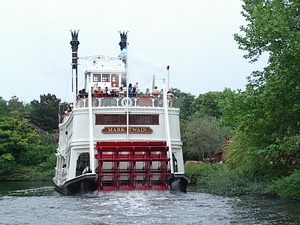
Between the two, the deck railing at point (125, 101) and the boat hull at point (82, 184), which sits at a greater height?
the deck railing at point (125, 101)

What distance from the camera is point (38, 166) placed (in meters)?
45.6

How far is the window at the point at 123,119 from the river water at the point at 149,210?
3.15 meters

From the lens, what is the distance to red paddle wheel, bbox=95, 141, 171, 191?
1977 cm

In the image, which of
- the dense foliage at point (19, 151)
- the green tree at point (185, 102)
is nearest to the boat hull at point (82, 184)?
the dense foliage at point (19, 151)

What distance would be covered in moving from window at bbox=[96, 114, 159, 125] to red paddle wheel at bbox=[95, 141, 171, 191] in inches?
39.8

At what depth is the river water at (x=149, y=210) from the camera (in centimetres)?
1340

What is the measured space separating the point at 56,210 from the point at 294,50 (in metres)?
9.02

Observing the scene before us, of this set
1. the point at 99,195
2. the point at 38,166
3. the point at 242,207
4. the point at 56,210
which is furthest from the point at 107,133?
the point at 38,166

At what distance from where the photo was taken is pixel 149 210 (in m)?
15.0

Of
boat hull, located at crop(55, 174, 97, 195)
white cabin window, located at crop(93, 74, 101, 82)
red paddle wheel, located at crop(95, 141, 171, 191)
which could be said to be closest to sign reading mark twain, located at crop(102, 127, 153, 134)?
red paddle wheel, located at crop(95, 141, 171, 191)

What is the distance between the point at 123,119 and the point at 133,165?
1.99m

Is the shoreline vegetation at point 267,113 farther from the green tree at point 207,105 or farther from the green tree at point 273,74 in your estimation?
the green tree at point 207,105

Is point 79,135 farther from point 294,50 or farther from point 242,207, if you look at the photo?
point 294,50

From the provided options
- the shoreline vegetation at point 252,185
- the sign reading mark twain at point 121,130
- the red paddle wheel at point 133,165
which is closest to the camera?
the shoreline vegetation at point 252,185
